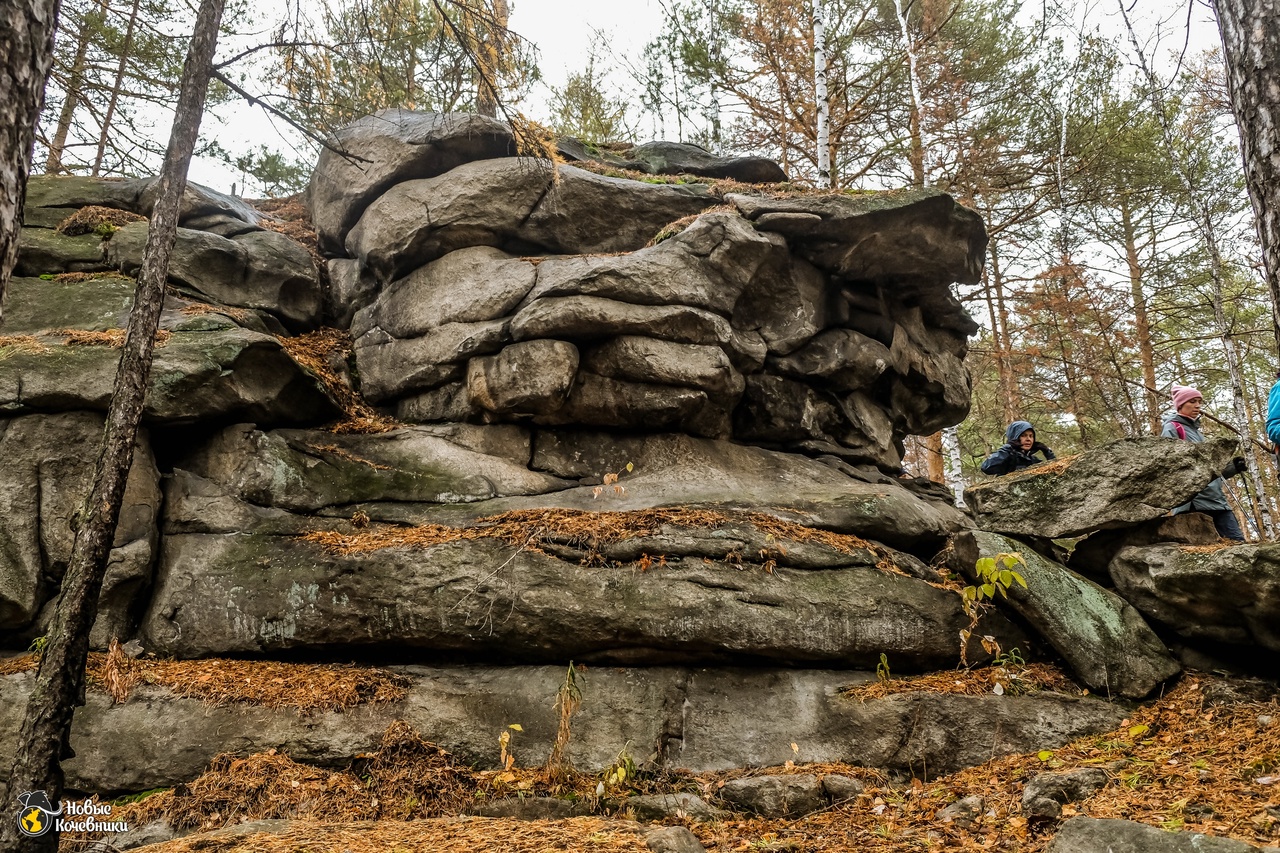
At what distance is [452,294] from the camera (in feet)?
33.1

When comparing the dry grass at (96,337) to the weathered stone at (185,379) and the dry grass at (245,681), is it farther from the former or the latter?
the dry grass at (245,681)

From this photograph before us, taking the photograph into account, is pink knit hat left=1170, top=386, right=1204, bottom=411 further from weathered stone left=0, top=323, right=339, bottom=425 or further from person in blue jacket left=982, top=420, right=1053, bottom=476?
weathered stone left=0, top=323, right=339, bottom=425

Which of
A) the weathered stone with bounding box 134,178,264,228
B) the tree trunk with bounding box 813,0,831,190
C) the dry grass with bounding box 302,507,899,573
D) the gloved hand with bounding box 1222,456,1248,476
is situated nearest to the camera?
the dry grass with bounding box 302,507,899,573

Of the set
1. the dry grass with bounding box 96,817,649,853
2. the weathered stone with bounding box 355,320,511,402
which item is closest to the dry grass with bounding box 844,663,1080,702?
the dry grass with bounding box 96,817,649,853

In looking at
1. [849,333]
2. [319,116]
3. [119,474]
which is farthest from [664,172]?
[119,474]

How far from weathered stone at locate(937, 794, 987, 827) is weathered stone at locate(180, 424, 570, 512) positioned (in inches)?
213

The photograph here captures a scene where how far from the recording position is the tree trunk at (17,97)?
2.81 m

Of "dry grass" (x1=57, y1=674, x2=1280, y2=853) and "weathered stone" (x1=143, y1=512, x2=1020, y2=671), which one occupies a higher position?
"weathered stone" (x1=143, y1=512, x2=1020, y2=671)

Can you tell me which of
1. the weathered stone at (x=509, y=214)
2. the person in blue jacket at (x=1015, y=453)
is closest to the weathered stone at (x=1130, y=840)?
the person in blue jacket at (x=1015, y=453)

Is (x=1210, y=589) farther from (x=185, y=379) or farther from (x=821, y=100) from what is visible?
(x=185, y=379)

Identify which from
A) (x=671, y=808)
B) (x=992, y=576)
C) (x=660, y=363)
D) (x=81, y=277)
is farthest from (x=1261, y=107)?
(x=81, y=277)

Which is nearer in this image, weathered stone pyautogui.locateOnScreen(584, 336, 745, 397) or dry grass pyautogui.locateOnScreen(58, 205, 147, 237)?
weathered stone pyautogui.locateOnScreen(584, 336, 745, 397)

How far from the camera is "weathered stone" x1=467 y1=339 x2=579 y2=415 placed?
902cm

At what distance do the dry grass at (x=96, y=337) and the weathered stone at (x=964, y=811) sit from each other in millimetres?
9149
